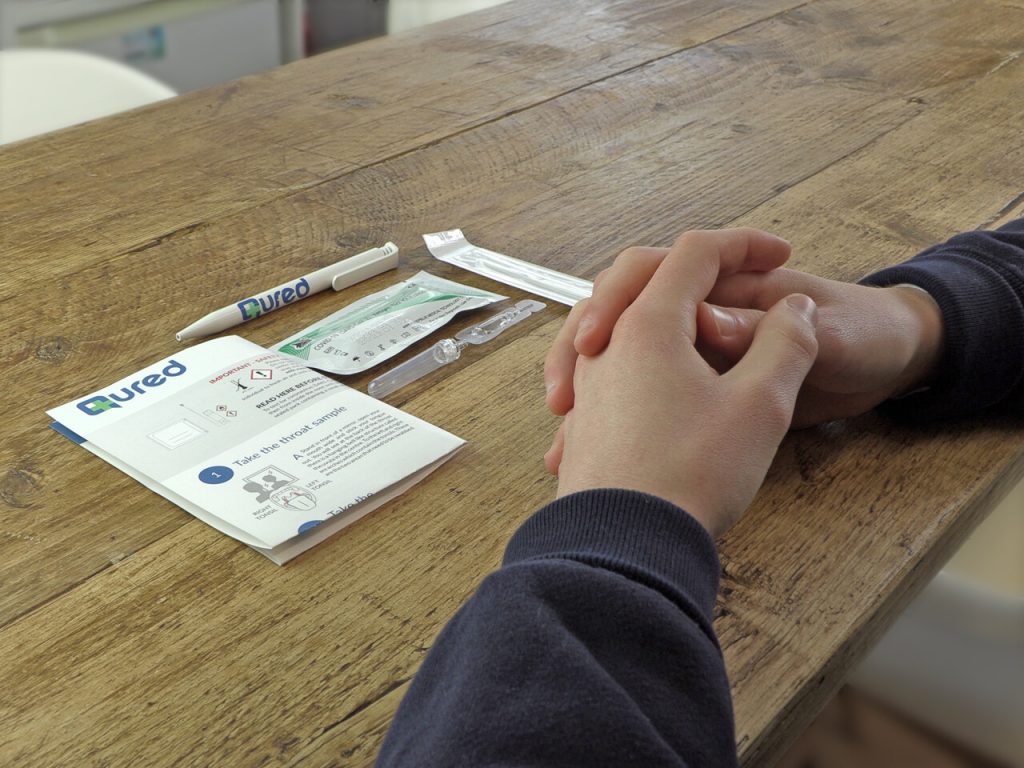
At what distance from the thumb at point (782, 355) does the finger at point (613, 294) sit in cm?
7

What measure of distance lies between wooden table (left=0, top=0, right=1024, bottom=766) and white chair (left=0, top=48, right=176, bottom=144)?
0.71ft

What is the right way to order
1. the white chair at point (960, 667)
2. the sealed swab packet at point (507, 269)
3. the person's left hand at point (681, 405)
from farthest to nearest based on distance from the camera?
the white chair at point (960, 667) < the sealed swab packet at point (507, 269) < the person's left hand at point (681, 405)

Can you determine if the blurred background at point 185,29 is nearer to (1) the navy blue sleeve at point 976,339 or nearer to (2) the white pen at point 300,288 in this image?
(2) the white pen at point 300,288

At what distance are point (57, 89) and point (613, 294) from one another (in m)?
1.07

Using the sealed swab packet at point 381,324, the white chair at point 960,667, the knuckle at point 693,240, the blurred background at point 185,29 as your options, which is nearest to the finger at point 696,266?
the knuckle at point 693,240

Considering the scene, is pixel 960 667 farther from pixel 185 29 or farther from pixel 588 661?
pixel 185 29

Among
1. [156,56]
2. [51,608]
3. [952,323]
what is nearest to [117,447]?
[51,608]

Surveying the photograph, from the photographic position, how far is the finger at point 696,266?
610 millimetres

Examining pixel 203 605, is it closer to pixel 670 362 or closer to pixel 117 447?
pixel 117 447

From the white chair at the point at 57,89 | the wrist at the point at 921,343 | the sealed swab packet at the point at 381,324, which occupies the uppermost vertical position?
the wrist at the point at 921,343

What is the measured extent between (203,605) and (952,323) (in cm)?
49

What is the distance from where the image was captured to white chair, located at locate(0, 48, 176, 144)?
1.41 metres

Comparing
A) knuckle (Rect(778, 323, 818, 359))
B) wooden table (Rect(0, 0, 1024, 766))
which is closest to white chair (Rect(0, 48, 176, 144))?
wooden table (Rect(0, 0, 1024, 766))

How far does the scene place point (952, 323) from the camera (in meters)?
0.73
